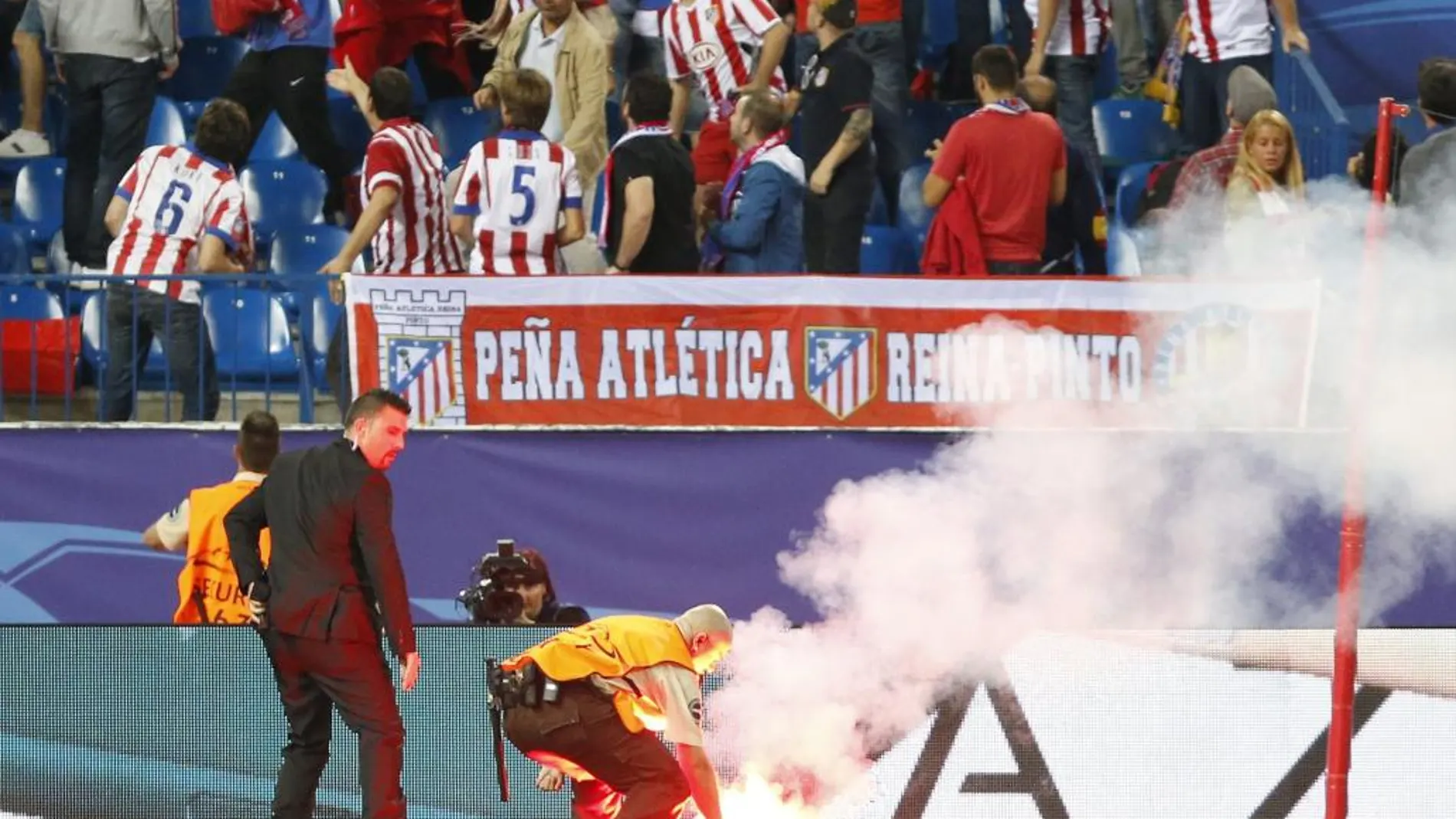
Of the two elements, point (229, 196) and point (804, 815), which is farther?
point (229, 196)

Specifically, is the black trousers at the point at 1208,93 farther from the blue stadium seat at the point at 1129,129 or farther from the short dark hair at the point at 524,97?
the short dark hair at the point at 524,97

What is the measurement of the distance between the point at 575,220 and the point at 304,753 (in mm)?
3460

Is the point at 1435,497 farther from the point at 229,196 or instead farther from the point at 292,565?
the point at 229,196

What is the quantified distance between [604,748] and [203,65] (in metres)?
7.60

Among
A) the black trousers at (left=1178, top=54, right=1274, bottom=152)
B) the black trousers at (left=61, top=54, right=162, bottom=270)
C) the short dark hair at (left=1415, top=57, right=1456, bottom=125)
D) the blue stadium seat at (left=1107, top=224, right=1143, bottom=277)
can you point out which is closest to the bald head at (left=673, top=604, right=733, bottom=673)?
the short dark hair at (left=1415, top=57, right=1456, bottom=125)

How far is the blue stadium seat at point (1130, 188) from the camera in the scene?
42.5 feet

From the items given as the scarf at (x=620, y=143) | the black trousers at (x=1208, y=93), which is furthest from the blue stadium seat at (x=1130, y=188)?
the scarf at (x=620, y=143)

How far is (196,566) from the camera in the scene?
9891 millimetres

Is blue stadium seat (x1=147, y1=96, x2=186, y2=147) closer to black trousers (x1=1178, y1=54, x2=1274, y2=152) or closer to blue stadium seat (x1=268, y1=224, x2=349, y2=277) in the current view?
blue stadium seat (x1=268, y1=224, x2=349, y2=277)

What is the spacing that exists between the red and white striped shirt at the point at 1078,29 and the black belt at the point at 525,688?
5970 millimetres

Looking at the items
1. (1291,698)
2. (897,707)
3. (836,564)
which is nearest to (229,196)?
(836,564)

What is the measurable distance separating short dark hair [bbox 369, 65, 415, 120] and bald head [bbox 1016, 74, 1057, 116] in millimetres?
2982

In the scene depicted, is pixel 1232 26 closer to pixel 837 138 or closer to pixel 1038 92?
pixel 1038 92

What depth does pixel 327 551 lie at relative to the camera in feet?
28.7
